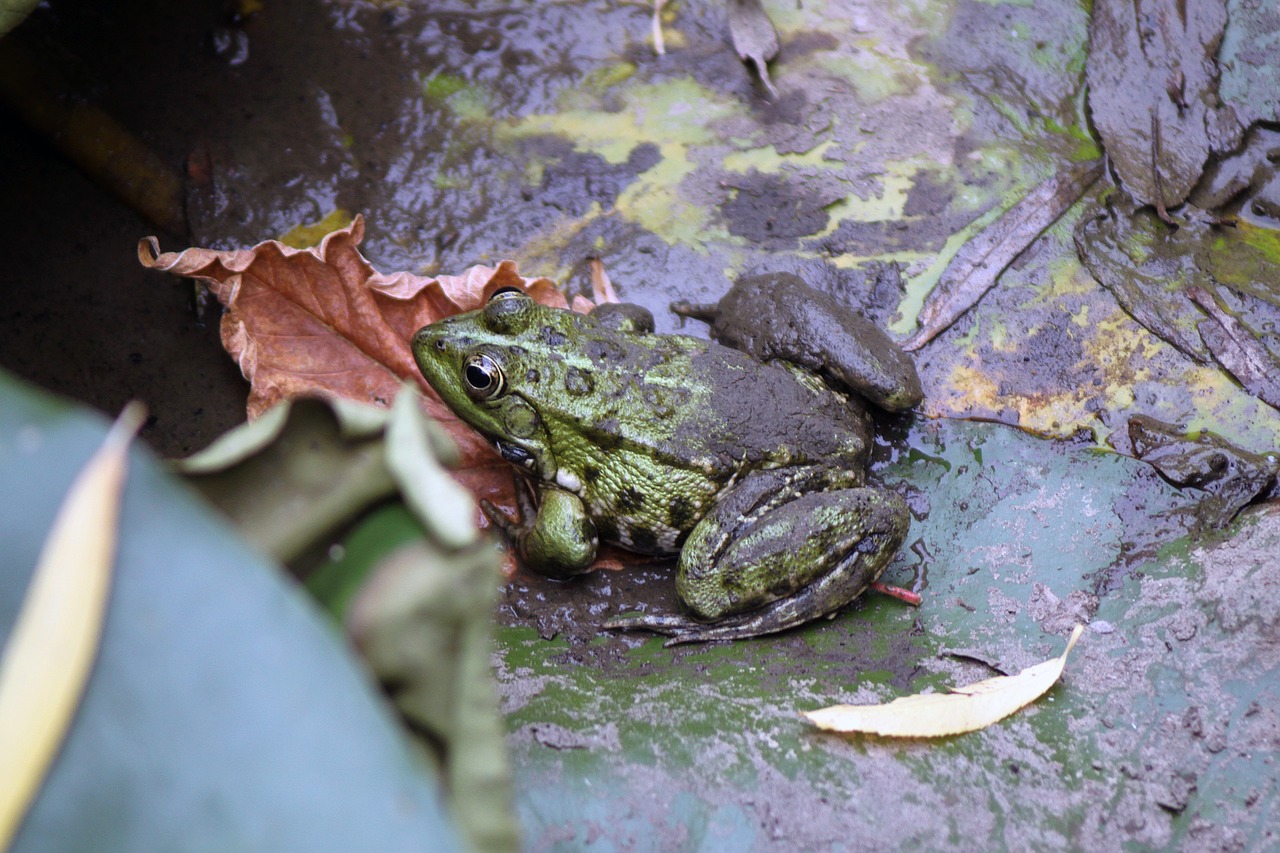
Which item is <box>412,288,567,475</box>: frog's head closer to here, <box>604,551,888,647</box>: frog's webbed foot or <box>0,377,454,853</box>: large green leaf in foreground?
<box>604,551,888,647</box>: frog's webbed foot

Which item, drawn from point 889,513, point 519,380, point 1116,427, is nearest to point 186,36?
point 519,380

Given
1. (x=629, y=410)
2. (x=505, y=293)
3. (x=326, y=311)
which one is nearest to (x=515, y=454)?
(x=629, y=410)

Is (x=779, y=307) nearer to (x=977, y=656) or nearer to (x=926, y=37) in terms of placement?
(x=977, y=656)

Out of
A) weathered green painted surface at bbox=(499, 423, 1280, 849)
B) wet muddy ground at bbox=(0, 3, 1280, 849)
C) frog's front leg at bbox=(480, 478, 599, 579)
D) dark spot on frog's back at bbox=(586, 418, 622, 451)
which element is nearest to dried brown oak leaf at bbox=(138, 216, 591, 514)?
wet muddy ground at bbox=(0, 3, 1280, 849)

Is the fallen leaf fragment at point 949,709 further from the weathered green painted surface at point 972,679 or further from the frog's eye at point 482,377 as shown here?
the frog's eye at point 482,377

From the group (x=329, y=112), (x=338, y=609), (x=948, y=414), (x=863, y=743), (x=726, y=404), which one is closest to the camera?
(x=338, y=609)

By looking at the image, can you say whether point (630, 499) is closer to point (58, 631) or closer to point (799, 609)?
point (799, 609)
